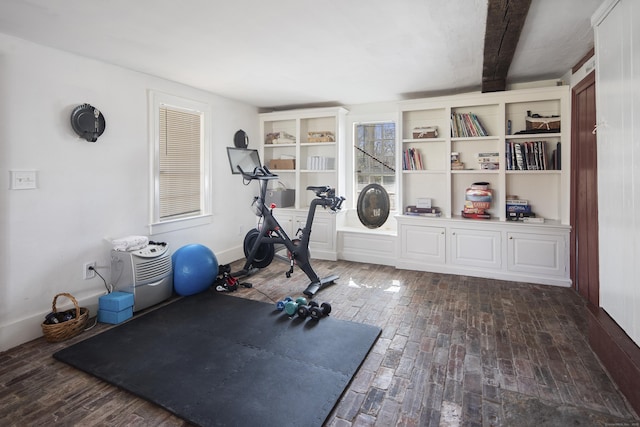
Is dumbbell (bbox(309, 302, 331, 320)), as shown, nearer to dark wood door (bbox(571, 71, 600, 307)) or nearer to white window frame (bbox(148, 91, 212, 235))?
white window frame (bbox(148, 91, 212, 235))

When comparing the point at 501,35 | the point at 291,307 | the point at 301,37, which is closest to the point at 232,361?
the point at 291,307

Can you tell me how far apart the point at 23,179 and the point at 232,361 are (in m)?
2.26

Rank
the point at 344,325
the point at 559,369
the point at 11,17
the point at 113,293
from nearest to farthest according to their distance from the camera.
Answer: the point at 559,369
the point at 11,17
the point at 344,325
the point at 113,293

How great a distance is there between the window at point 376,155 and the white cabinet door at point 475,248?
1181mm

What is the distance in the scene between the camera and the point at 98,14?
2385 mm

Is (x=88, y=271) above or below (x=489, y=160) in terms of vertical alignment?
below

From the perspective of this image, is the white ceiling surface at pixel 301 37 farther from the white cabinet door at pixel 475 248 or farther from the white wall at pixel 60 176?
the white cabinet door at pixel 475 248

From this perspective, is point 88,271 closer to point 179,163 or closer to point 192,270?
point 192,270

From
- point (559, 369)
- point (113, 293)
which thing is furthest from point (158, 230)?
point (559, 369)

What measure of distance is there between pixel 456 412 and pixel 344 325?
4.00 ft

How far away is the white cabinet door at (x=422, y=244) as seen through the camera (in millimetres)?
4520

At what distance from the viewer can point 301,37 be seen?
9.24 ft

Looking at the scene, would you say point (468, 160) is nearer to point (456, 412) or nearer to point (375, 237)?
point (375, 237)

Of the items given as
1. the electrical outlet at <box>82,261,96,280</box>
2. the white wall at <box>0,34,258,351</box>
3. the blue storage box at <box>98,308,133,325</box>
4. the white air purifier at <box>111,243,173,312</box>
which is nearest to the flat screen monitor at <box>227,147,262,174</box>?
the white wall at <box>0,34,258,351</box>
